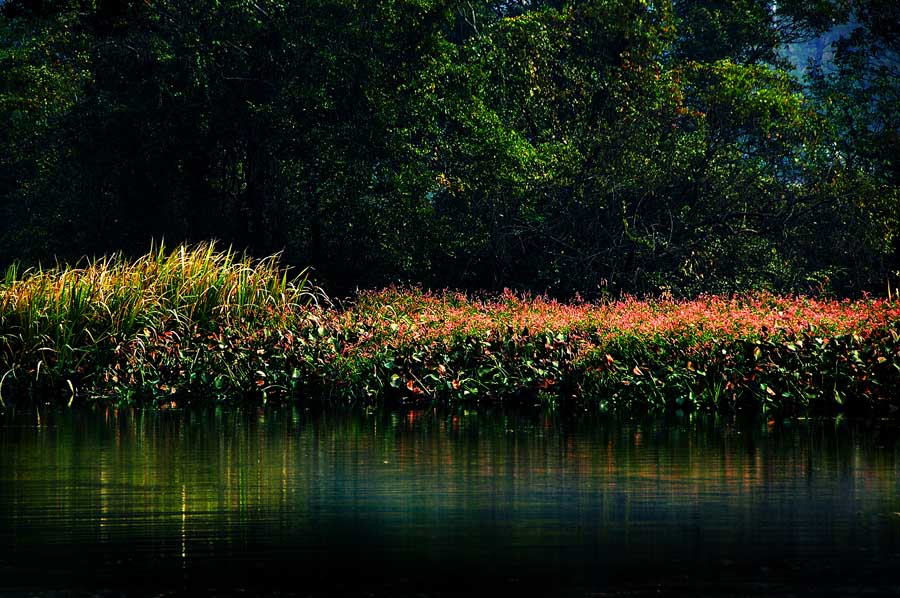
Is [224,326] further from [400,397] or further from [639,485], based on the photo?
[639,485]

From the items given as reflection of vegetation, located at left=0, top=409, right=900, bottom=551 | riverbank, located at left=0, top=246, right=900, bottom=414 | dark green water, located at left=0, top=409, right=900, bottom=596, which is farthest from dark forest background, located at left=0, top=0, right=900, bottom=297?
dark green water, located at left=0, top=409, right=900, bottom=596

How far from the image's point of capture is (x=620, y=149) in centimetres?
2862

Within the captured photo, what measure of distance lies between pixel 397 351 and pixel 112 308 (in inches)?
136

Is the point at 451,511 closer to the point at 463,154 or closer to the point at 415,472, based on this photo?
the point at 415,472

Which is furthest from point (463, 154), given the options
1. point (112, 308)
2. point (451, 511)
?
point (451, 511)

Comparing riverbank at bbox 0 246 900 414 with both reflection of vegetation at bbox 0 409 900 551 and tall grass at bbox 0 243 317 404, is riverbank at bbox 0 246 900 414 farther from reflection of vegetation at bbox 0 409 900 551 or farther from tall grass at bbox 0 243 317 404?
reflection of vegetation at bbox 0 409 900 551

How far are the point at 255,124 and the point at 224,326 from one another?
11.6m

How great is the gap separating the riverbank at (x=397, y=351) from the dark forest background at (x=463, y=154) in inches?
392

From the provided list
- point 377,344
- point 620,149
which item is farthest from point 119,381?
point 620,149

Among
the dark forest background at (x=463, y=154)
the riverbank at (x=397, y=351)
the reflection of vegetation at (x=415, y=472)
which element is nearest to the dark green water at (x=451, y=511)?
the reflection of vegetation at (x=415, y=472)

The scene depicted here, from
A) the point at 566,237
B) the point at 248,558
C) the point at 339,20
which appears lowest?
the point at 248,558

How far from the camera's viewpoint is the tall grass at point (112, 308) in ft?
54.5

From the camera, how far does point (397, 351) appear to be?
16.3 meters

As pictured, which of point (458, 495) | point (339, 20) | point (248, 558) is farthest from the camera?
point (339, 20)
